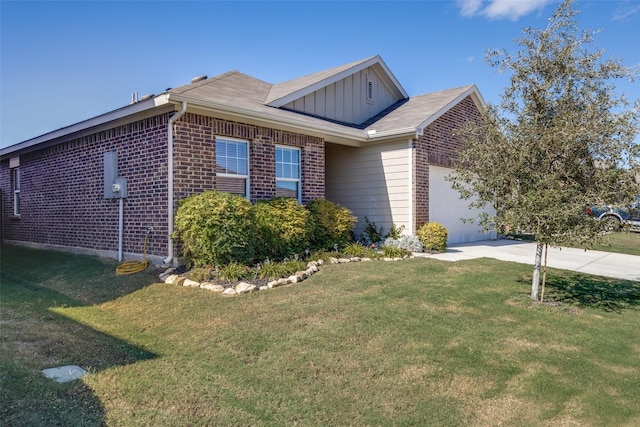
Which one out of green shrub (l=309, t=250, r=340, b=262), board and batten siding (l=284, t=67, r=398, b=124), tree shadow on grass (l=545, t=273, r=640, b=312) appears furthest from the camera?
board and batten siding (l=284, t=67, r=398, b=124)

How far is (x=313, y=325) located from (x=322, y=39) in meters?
11.1

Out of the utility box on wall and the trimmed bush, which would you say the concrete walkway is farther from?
the utility box on wall

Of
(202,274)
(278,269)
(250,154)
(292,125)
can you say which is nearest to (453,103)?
(292,125)

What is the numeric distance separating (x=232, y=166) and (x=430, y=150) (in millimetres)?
5904

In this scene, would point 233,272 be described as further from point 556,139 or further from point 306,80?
point 306,80

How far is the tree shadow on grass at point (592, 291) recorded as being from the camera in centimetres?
633

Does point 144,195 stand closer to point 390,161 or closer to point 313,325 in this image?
point 313,325

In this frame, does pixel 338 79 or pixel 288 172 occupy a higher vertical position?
pixel 338 79

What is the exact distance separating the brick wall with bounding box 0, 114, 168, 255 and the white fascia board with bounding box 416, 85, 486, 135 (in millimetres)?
6618

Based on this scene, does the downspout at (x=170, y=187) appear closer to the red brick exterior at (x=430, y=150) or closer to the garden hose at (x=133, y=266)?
the garden hose at (x=133, y=266)

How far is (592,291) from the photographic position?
7.06 m

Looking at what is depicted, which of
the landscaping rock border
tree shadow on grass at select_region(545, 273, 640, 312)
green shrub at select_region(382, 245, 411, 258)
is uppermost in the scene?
green shrub at select_region(382, 245, 411, 258)

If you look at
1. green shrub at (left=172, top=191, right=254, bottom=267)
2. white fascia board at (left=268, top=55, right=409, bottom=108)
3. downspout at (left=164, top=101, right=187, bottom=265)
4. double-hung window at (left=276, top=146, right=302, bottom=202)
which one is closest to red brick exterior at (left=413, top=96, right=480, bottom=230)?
white fascia board at (left=268, top=55, right=409, bottom=108)

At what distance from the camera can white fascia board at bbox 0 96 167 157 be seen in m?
7.89
